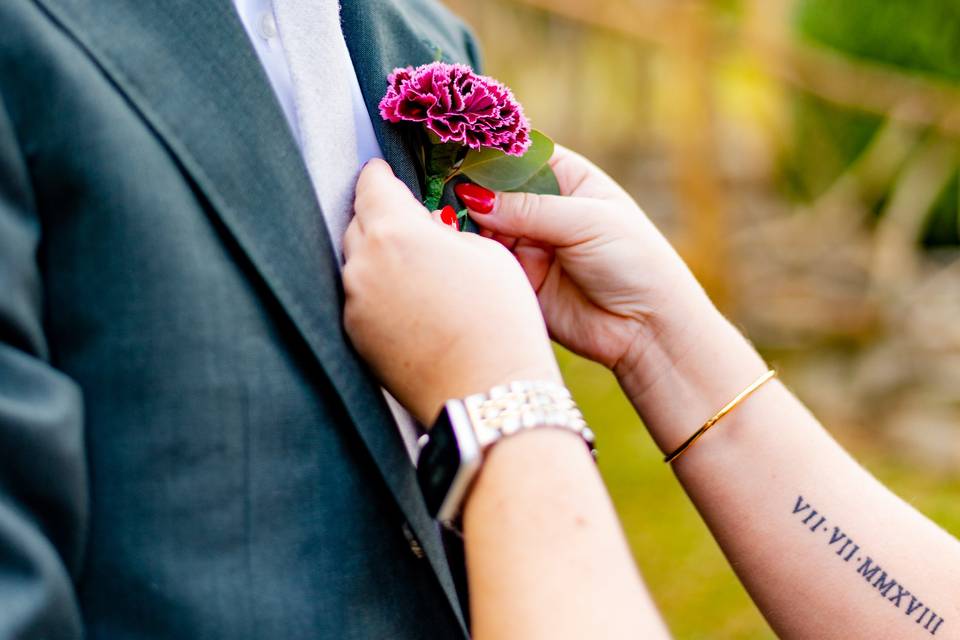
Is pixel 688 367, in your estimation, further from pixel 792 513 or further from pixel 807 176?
pixel 807 176

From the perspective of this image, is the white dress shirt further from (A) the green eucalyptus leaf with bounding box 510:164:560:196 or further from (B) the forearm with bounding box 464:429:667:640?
(A) the green eucalyptus leaf with bounding box 510:164:560:196

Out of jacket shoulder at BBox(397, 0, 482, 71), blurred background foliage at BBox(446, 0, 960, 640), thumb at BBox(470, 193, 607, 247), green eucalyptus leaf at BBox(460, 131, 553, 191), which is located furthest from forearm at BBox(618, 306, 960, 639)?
blurred background foliage at BBox(446, 0, 960, 640)

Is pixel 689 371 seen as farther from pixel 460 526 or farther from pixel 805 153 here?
pixel 805 153

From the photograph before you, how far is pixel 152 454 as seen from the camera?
3.09 feet

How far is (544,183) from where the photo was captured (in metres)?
1.41

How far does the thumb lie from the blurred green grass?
7.62 ft

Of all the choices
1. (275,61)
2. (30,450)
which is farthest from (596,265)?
(30,450)

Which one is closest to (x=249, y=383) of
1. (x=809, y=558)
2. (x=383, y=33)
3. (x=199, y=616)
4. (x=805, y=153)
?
(x=199, y=616)

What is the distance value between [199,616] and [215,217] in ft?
1.26

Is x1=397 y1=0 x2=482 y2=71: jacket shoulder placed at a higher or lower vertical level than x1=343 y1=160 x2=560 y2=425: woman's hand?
higher

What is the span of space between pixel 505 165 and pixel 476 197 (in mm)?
66

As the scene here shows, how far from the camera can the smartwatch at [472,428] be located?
994 mm

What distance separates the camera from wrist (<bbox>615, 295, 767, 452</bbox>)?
1.45 meters

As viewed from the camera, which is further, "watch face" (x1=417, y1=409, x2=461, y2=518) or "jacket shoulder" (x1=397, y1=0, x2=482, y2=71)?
"jacket shoulder" (x1=397, y1=0, x2=482, y2=71)
